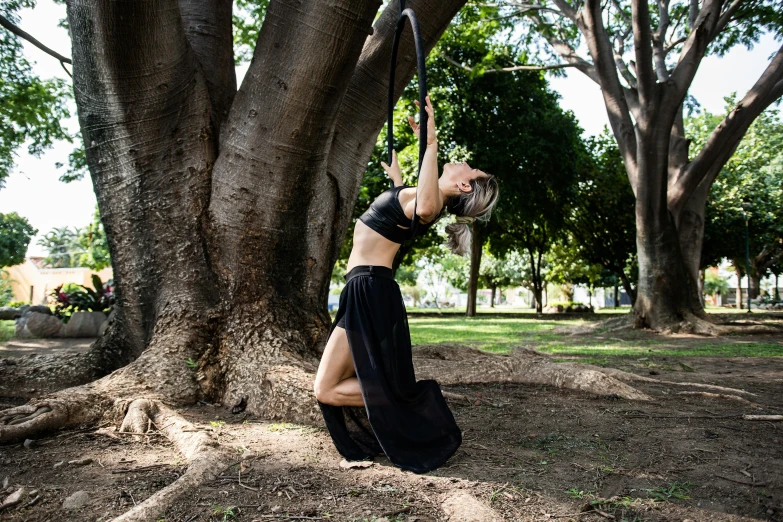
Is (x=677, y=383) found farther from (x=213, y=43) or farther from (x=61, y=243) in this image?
(x=61, y=243)

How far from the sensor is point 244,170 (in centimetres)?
434

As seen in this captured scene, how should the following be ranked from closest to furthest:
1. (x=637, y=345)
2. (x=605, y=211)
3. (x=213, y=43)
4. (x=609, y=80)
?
(x=213, y=43) < (x=637, y=345) < (x=609, y=80) < (x=605, y=211)

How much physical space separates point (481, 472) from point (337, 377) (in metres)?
0.95

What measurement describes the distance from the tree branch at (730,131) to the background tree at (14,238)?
37971mm

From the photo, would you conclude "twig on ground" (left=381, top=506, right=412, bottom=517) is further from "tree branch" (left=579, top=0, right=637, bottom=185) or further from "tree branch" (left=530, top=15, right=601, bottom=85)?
"tree branch" (left=530, top=15, right=601, bottom=85)

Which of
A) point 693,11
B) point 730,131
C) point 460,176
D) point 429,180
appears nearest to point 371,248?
point 429,180

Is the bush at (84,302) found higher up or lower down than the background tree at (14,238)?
lower down

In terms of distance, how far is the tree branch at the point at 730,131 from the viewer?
10.9m

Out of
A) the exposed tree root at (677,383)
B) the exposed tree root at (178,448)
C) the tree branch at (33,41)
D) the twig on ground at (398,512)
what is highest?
the tree branch at (33,41)

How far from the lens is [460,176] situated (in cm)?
348

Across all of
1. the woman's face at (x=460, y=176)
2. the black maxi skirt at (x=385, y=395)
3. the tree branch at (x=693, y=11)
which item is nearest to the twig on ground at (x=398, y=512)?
the black maxi skirt at (x=385, y=395)

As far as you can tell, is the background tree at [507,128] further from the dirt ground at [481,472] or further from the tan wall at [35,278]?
the tan wall at [35,278]

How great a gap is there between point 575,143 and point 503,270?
27.6m

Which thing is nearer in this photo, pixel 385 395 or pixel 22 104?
pixel 385 395
